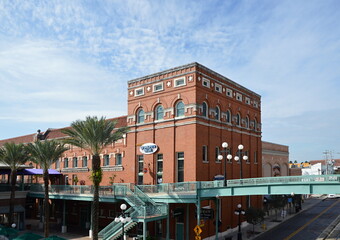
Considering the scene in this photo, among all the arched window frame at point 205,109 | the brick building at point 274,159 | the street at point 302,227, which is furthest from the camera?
the brick building at point 274,159

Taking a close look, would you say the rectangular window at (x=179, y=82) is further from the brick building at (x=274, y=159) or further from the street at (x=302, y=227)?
the brick building at (x=274, y=159)

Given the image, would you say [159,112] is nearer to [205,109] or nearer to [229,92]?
[205,109]

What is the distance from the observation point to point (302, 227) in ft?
128

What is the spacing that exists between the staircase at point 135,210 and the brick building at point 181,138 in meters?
1.44

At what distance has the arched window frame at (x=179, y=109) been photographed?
33.3 metres

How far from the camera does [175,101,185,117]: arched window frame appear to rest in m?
33.3

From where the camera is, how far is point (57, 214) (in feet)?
146

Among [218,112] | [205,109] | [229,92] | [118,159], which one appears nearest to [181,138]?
[205,109]

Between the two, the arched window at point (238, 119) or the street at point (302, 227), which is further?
the arched window at point (238, 119)

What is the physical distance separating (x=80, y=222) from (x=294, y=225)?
2633 centimetres

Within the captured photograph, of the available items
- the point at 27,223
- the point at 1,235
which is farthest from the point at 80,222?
the point at 1,235

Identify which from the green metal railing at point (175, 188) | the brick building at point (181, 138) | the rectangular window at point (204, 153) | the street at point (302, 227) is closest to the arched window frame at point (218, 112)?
the brick building at point (181, 138)

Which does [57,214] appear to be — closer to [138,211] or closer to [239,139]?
[138,211]

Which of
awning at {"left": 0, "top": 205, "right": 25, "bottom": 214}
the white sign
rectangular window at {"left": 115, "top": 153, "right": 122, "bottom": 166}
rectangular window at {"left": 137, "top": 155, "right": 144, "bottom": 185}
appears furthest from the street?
awning at {"left": 0, "top": 205, "right": 25, "bottom": 214}
